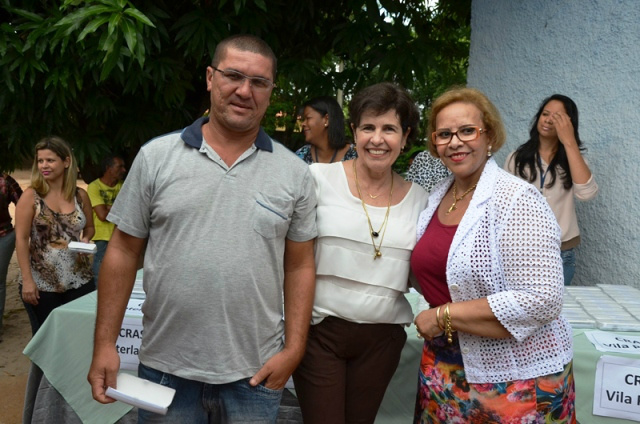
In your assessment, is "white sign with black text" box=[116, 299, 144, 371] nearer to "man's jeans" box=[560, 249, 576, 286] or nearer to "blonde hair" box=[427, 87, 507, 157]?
"blonde hair" box=[427, 87, 507, 157]

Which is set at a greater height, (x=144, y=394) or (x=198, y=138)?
(x=198, y=138)

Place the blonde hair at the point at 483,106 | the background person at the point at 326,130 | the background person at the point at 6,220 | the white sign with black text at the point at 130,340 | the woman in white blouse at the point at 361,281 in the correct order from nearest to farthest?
the blonde hair at the point at 483,106 → the woman in white blouse at the point at 361,281 → the white sign with black text at the point at 130,340 → the background person at the point at 326,130 → the background person at the point at 6,220

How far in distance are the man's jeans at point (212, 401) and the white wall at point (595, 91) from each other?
8.82 feet

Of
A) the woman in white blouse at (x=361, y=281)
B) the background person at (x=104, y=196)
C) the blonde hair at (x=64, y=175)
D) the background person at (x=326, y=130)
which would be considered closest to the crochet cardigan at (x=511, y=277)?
the woman in white blouse at (x=361, y=281)

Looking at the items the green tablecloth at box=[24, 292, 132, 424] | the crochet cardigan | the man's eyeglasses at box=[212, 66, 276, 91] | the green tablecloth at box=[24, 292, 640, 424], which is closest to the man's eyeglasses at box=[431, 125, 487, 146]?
the crochet cardigan

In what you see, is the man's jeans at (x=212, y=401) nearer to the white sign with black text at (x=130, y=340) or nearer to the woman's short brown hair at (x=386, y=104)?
the white sign with black text at (x=130, y=340)

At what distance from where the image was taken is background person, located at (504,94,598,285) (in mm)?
3391

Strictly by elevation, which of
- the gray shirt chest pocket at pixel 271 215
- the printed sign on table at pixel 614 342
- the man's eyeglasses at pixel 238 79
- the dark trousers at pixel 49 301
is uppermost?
the man's eyeglasses at pixel 238 79

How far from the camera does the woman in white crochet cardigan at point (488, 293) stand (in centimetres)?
165

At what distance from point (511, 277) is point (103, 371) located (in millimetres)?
1252

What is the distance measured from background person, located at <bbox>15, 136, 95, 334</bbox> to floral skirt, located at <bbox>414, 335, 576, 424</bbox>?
2921mm

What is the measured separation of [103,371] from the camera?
5.74ft

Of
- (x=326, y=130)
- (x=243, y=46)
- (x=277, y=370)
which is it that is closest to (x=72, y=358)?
(x=277, y=370)

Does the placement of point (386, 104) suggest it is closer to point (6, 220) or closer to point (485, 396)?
point (485, 396)
